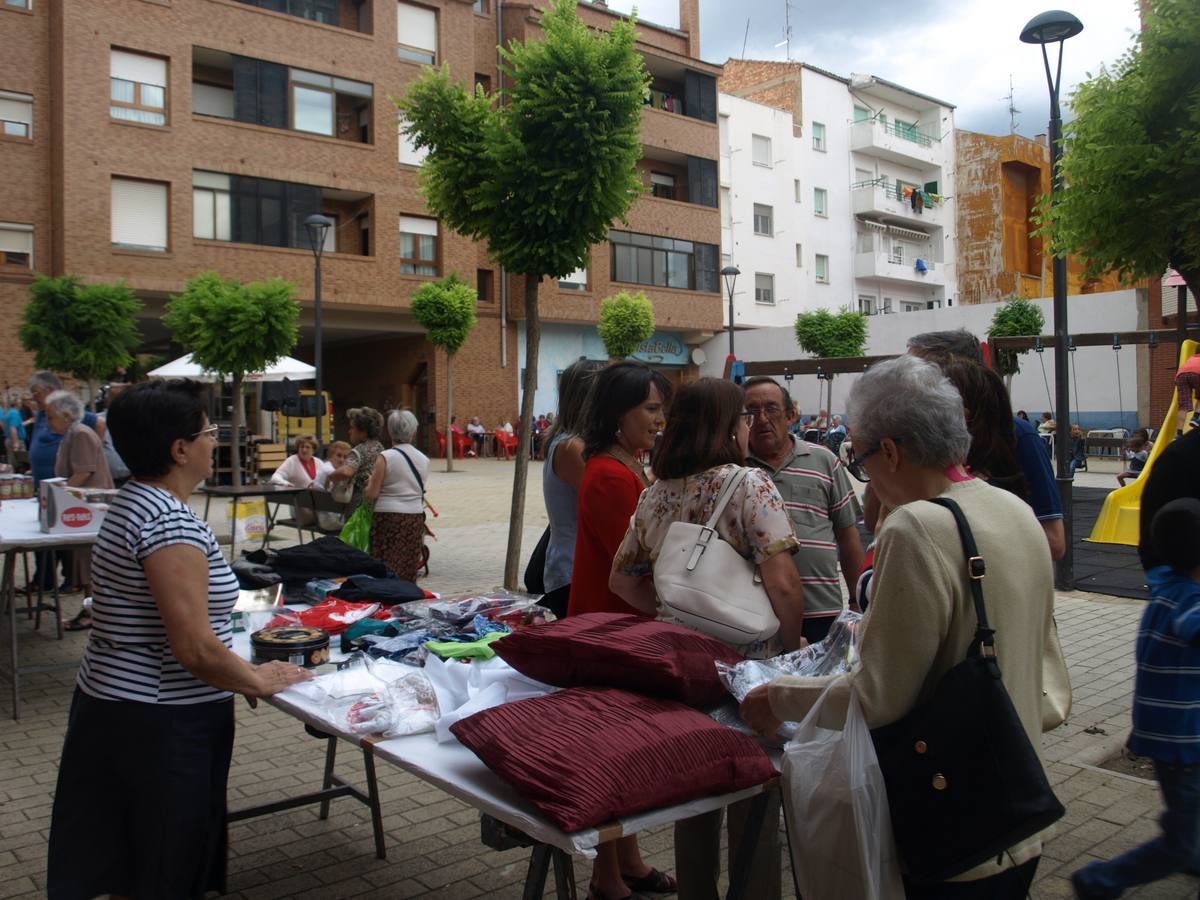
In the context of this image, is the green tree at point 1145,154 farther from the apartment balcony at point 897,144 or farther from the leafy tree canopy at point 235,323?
the apartment balcony at point 897,144

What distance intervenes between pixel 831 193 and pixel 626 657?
45877mm

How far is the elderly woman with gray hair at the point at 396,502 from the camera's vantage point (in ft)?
Answer: 26.3

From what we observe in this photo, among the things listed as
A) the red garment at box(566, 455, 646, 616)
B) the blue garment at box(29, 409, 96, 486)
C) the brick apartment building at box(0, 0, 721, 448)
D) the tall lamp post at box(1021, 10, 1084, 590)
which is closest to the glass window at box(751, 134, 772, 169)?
the brick apartment building at box(0, 0, 721, 448)

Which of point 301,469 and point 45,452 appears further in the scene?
point 301,469

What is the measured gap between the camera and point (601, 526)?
136 inches

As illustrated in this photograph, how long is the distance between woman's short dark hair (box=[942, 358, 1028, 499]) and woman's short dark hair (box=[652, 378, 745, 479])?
0.71 m

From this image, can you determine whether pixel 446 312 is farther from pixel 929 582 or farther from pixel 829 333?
pixel 929 582

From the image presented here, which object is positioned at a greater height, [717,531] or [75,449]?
[75,449]

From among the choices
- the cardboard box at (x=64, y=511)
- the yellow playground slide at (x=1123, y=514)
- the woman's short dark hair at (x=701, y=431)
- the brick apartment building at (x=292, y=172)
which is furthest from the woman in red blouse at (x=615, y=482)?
the brick apartment building at (x=292, y=172)

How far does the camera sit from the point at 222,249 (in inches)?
1038

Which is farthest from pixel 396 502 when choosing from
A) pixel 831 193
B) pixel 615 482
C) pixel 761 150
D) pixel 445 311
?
pixel 831 193

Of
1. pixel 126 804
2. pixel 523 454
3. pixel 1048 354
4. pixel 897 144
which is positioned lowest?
pixel 126 804

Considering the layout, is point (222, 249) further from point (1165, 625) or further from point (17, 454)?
point (1165, 625)

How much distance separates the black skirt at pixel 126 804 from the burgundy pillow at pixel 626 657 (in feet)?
3.07
